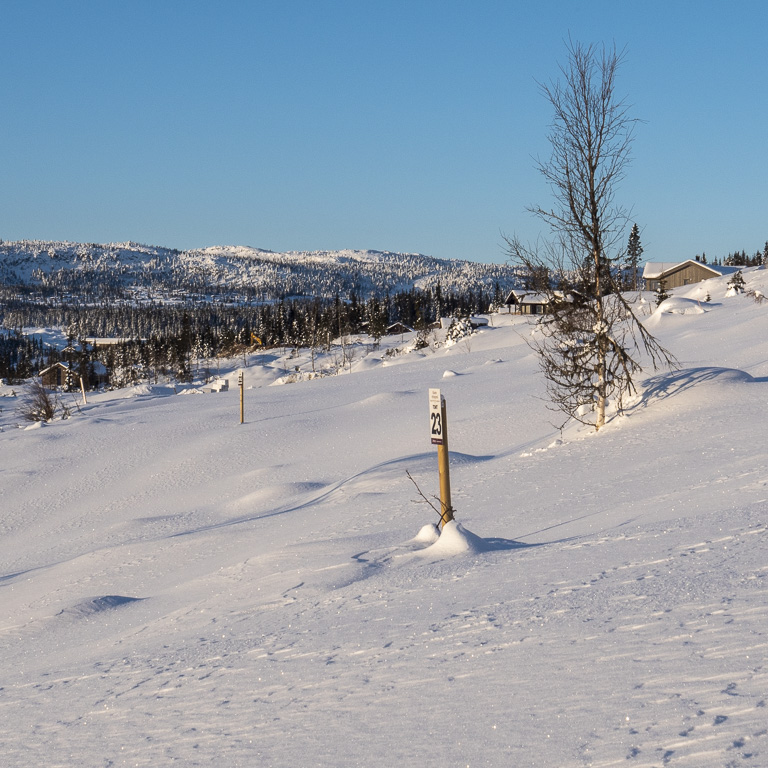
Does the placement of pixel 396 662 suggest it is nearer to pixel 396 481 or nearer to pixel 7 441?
pixel 396 481

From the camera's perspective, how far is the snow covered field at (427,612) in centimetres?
381

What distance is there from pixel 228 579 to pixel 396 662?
422 centimetres

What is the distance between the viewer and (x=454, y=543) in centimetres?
816

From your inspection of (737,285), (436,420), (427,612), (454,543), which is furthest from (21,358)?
(427,612)

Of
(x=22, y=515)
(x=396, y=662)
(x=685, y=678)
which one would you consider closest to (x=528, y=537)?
(x=396, y=662)

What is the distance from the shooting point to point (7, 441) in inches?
1069

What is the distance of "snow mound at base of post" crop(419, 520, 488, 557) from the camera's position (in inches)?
319

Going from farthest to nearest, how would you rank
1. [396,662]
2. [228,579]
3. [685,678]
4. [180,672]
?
[228,579]
[180,672]
[396,662]
[685,678]

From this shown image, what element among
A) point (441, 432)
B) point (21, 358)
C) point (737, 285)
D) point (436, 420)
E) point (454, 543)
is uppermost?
point (737, 285)

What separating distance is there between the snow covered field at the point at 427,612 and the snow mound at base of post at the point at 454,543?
0.16 feet

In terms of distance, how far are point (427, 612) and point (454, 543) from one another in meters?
2.32

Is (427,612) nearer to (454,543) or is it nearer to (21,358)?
(454,543)

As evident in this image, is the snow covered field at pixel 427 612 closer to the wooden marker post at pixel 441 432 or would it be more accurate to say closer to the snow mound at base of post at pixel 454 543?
the snow mound at base of post at pixel 454 543

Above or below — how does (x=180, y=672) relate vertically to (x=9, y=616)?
above
